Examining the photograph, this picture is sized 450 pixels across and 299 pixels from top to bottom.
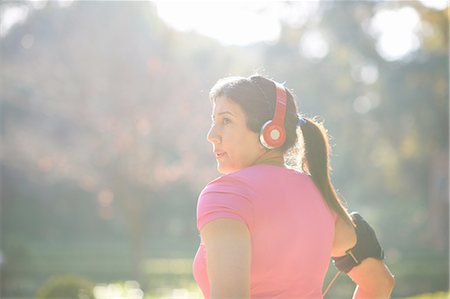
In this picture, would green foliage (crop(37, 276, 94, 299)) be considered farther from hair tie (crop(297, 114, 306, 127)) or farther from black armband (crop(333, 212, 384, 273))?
hair tie (crop(297, 114, 306, 127))

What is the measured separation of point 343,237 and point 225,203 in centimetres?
53

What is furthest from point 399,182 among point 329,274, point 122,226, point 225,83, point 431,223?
point 225,83

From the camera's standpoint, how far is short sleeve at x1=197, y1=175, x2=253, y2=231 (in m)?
1.91

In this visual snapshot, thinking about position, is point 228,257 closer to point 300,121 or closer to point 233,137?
point 233,137

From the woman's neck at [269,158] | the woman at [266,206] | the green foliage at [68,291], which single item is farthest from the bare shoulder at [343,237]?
the green foliage at [68,291]

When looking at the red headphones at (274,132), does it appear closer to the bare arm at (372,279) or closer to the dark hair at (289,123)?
the dark hair at (289,123)

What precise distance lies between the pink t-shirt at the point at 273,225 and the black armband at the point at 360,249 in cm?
27

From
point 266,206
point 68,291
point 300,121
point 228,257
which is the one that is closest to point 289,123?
point 300,121

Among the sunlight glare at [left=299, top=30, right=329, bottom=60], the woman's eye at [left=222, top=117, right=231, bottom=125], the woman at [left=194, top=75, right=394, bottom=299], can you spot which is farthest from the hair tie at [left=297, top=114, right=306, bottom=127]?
the sunlight glare at [left=299, top=30, right=329, bottom=60]

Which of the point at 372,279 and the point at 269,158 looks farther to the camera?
the point at 372,279

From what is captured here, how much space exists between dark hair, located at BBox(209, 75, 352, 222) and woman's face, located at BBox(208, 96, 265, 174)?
0.02 metres

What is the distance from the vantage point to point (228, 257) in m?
1.87

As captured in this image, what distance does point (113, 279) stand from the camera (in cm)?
2120

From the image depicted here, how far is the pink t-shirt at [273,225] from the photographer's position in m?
1.94
